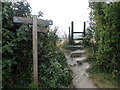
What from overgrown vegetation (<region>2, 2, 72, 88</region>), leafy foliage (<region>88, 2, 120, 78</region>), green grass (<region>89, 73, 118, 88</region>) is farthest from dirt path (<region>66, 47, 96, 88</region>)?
leafy foliage (<region>88, 2, 120, 78</region>)

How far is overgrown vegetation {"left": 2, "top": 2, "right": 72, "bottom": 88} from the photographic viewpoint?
1802 mm

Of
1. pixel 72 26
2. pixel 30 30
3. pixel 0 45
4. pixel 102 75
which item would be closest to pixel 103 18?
pixel 102 75

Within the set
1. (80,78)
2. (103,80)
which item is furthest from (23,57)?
(103,80)

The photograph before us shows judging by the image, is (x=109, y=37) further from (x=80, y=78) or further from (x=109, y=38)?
(x=80, y=78)

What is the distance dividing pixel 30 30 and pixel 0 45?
2.52 ft

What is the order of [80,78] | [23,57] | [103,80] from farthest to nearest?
[80,78]
[103,80]
[23,57]

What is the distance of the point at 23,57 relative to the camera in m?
2.14

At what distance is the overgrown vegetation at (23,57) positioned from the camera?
180cm

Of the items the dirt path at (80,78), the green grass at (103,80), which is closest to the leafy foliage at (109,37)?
the green grass at (103,80)

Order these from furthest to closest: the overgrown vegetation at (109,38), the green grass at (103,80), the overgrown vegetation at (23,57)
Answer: the overgrown vegetation at (109,38) → the green grass at (103,80) → the overgrown vegetation at (23,57)

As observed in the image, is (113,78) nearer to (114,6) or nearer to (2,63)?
(114,6)

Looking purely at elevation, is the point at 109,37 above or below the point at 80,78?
above

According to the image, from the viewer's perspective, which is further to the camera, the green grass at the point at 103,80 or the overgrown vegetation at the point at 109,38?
the overgrown vegetation at the point at 109,38

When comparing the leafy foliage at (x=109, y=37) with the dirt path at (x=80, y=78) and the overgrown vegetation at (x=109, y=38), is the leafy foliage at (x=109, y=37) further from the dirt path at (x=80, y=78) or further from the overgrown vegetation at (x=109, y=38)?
the dirt path at (x=80, y=78)
